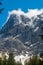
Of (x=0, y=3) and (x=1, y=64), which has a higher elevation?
(x=1, y=64)

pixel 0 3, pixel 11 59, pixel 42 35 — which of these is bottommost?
pixel 42 35

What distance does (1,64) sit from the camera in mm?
78812

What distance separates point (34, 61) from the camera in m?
82.3

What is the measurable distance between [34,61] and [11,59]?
2020 cm

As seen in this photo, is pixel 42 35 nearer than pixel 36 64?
Yes

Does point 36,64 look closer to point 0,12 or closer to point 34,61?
point 34,61

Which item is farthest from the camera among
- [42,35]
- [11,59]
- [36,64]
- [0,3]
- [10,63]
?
[11,59]

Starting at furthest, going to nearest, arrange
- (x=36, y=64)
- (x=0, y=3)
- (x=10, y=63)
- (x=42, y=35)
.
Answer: (x=10, y=63)
(x=36, y=64)
(x=42, y=35)
(x=0, y=3)

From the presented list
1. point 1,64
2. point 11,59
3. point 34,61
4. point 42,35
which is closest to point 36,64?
point 34,61

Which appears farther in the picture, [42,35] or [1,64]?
[1,64]

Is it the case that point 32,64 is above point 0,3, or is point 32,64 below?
above

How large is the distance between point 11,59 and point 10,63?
6.79 metres

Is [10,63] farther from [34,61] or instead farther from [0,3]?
[0,3]

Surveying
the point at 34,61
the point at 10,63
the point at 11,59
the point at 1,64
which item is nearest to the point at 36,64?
the point at 34,61
